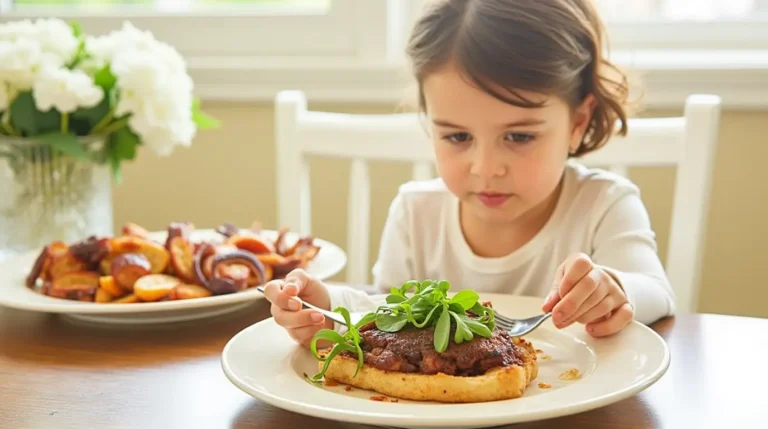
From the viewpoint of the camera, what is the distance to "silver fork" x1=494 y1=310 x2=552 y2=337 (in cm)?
96

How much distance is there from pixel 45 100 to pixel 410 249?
24.0 inches

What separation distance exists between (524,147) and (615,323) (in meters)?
0.36

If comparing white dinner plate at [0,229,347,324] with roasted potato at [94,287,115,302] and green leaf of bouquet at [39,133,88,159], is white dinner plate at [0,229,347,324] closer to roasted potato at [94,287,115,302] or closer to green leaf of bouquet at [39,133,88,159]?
roasted potato at [94,287,115,302]

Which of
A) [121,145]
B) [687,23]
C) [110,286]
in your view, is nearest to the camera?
[110,286]

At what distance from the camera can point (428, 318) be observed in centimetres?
82

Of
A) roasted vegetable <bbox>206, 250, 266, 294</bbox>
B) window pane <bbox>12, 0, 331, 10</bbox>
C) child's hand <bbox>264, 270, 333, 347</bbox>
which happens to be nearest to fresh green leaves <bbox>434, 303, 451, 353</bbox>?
child's hand <bbox>264, 270, 333, 347</bbox>

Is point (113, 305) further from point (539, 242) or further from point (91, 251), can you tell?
point (539, 242)

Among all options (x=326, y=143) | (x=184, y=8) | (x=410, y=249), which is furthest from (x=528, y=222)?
(x=184, y=8)

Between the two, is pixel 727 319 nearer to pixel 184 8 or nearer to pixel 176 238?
pixel 176 238

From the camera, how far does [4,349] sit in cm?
102

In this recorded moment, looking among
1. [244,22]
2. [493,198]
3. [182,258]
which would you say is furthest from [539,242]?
[244,22]

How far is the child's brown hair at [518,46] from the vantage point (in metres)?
1.21

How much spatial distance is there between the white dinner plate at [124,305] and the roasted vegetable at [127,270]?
0.13 ft

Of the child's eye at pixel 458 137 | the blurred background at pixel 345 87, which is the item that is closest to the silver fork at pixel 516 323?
the child's eye at pixel 458 137
